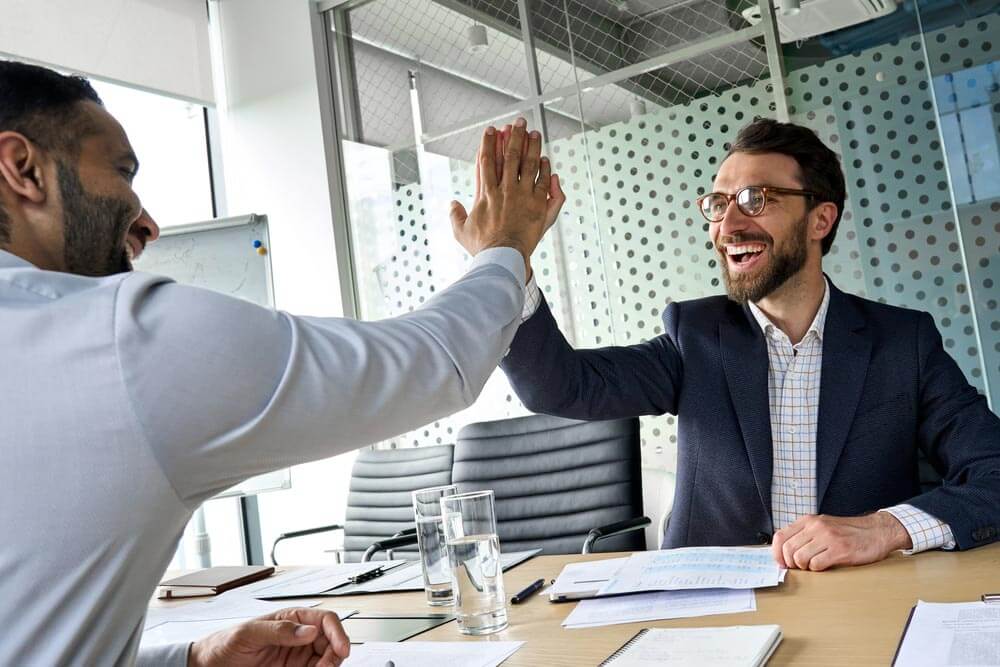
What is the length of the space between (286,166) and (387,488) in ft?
7.95

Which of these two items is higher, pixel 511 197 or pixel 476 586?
pixel 511 197

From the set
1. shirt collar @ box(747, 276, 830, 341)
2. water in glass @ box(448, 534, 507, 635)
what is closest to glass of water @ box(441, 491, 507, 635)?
water in glass @ box(448, 534, 507, 635)

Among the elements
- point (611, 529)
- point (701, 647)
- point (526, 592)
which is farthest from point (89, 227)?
point (611, 529)

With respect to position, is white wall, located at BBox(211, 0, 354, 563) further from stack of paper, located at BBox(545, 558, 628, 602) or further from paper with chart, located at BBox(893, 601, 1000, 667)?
paper with chart, located at BBox(893, 601, 1000, 667)

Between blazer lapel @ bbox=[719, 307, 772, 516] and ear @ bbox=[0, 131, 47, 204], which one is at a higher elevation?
ear @ bbox=[0, 131, 47, 204]

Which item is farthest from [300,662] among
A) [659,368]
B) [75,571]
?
[659,368]

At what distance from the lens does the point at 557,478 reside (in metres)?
2.70

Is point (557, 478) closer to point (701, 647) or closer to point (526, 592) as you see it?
point (526, 592)

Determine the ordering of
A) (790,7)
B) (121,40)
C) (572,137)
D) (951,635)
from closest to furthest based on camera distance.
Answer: (951,635), (790,7), (572,137), (121,40)

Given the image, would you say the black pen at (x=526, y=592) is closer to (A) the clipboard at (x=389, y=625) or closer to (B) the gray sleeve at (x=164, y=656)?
(A) the clipboard at (x=389, y=625)

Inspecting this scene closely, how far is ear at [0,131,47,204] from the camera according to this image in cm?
86

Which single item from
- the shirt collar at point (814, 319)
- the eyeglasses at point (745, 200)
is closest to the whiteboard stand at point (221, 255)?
the eyeglasses at point (745, 200)

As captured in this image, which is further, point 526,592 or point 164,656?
point 526,592

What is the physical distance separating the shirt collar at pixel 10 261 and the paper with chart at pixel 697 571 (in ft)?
3.04
